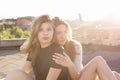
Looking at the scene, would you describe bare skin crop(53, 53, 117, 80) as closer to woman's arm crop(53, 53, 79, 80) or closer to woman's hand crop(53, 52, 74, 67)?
woman's arm crop(53, 53, 79, 80)

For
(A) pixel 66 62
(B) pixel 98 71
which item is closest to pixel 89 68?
(B) pixel 98 71

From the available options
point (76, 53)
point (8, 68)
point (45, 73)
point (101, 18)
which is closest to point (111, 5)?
point (101, 18)

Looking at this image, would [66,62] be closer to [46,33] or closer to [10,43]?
[46,33]

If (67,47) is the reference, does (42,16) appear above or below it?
above

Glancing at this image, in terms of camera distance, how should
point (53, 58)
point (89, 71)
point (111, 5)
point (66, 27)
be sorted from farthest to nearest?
point (111, 5) < point (66, 27) < point (89, 71) < point (53, 58)

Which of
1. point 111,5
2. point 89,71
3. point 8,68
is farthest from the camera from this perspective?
point 111,5

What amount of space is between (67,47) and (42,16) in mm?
676

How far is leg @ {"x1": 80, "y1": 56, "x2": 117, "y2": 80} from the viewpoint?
373 cm

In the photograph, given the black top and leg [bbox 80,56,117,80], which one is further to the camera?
leg [bbox 80,56,117,80]

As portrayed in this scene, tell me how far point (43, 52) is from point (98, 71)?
68cm

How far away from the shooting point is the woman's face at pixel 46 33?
11.6ft

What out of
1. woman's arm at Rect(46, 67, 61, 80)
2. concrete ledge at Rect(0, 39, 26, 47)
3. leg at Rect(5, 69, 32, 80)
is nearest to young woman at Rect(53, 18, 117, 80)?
woman's arm at Rect(46, 67, 61, 80)

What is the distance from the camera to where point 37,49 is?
3.66 meters

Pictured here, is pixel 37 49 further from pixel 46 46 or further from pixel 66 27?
pixel 66 27
